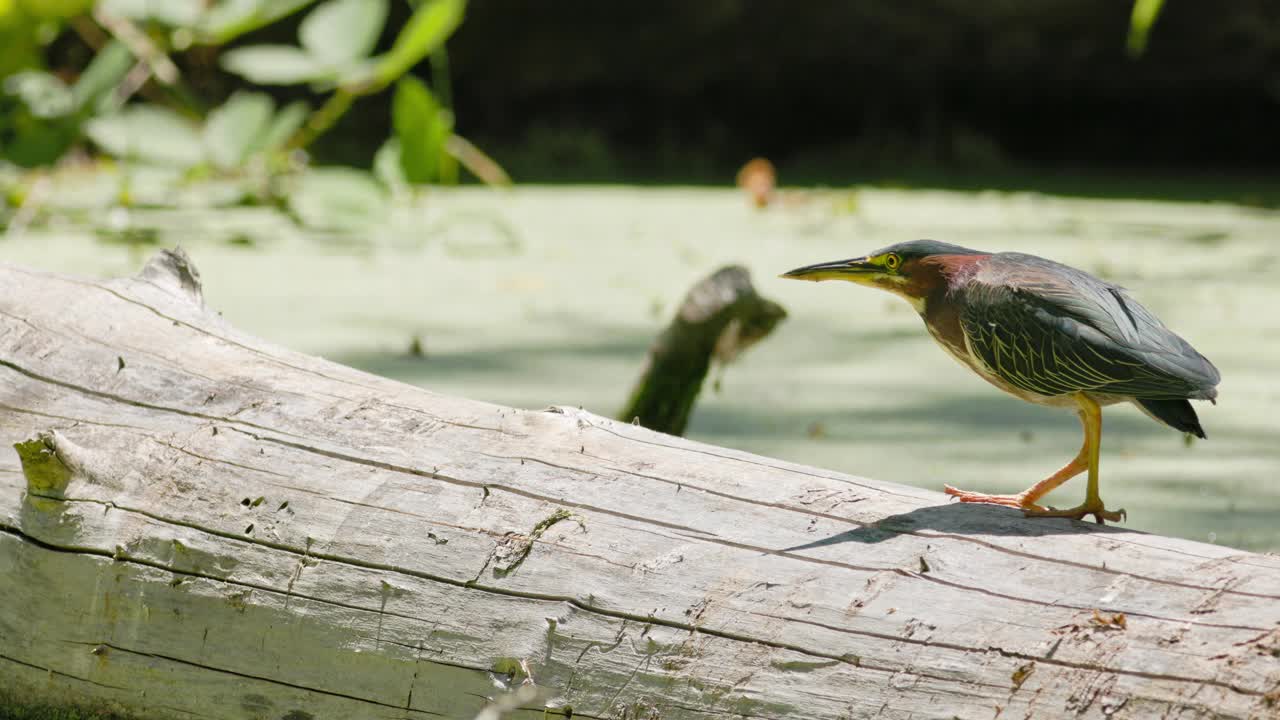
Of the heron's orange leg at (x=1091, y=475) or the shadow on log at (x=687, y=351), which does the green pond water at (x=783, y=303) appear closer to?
the shadow on log at (x=687, y=351)

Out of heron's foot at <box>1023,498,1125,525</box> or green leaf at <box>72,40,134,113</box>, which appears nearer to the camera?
heron's foot at <box>1023,498,1125,525</box>

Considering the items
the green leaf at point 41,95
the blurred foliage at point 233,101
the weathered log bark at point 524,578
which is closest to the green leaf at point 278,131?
the blurred foliage at point 233,101

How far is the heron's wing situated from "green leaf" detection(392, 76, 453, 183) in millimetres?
3052

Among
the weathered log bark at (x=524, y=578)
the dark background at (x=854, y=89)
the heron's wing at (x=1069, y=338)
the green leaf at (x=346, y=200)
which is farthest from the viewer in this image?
the dark background at (x=854, y=89)

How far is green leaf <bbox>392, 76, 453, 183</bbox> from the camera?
412cm

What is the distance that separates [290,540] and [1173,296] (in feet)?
8.64

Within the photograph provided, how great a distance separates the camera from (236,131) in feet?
13.7

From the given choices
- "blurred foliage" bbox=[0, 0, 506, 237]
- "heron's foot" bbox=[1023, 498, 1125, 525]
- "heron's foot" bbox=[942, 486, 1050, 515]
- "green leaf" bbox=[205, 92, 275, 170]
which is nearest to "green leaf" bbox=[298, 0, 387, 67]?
"blurred foliage" bbox=[0, 0, 506, 237]

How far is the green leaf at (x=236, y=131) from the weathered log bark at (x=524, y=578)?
2828mm

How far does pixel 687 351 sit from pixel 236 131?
2.45 m

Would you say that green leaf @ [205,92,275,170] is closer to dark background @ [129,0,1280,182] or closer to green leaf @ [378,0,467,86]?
green leaf @ [378,0,467,86]

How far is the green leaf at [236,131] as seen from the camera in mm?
4156

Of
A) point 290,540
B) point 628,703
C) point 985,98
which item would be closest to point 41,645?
point 290,540

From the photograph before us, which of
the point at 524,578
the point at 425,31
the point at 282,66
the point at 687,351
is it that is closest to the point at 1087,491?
the point at 524,578
